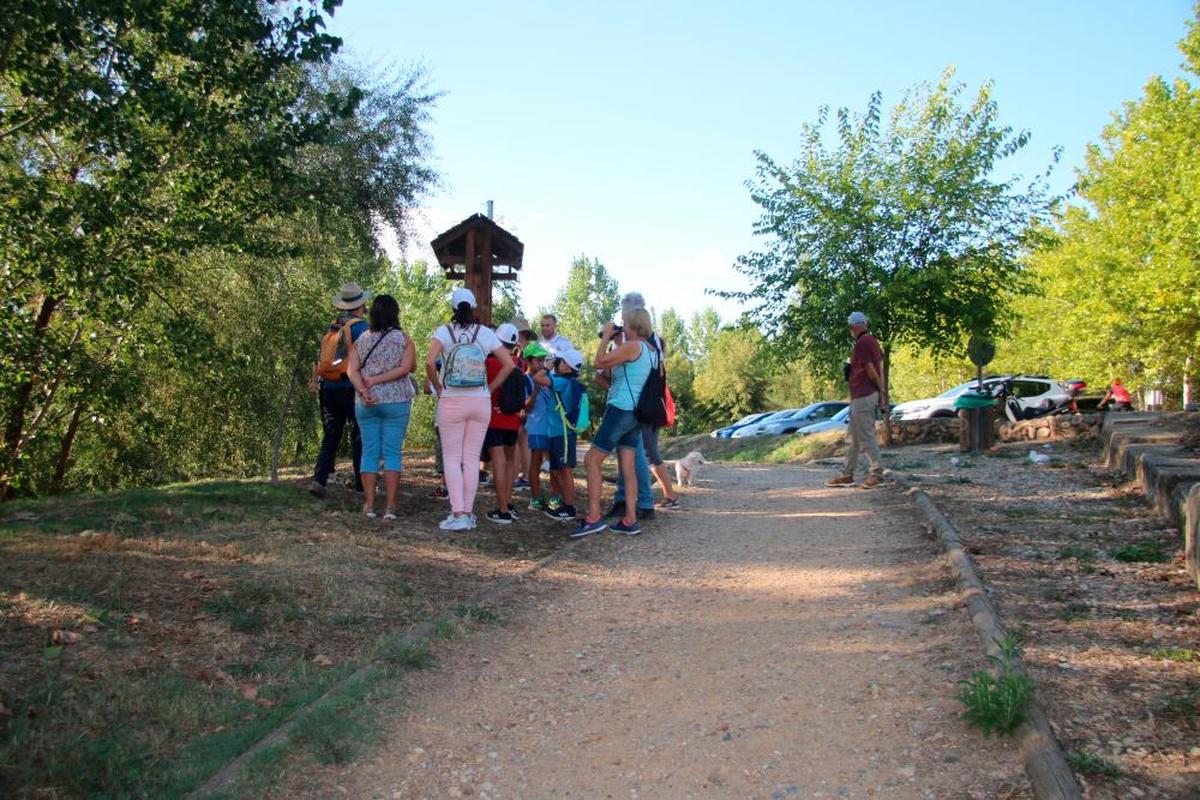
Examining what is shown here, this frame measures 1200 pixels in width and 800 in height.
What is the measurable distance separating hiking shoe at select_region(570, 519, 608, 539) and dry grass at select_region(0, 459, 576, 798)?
195 millimetres

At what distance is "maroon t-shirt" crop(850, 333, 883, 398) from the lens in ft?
36.9

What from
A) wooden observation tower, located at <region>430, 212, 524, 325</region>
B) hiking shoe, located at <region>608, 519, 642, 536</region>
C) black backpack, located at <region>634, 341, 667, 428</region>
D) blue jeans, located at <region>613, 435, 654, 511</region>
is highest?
wooden observation tower, located at <region>430, 212, 524, 325</region>

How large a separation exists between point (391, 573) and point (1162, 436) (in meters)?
9.55

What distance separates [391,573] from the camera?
20.9ft

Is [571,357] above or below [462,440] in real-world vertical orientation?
above

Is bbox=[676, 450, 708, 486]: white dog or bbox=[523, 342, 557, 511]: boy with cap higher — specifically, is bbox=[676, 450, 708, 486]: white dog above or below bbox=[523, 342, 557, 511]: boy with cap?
below

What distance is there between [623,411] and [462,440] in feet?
4.80

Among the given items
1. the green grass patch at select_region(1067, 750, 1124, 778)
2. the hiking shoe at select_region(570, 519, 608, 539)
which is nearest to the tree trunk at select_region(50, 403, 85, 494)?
the hiking shoe at select_region(570, 519, 608, 539)

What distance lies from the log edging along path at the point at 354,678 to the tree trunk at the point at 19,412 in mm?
7024

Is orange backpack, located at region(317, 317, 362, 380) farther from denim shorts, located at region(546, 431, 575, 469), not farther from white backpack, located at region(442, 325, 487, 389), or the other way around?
denim shorts, located at region(546, 431, 575, 469)

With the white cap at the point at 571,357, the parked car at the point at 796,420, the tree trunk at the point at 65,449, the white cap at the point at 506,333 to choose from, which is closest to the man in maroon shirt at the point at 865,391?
the white cap at the point at 571,357

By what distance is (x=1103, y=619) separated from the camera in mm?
5078

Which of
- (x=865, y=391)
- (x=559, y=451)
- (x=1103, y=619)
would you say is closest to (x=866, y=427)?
(x=865, y=391)

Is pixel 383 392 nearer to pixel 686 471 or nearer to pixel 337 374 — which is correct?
pixel 337 374
